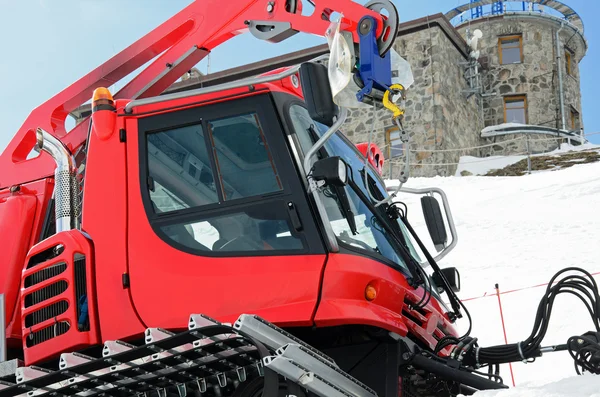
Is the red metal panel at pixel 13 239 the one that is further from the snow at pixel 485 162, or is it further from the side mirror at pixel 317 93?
the snow at pixel 485 162

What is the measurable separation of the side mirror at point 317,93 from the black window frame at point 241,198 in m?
0.37

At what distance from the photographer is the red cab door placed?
15.3 ft

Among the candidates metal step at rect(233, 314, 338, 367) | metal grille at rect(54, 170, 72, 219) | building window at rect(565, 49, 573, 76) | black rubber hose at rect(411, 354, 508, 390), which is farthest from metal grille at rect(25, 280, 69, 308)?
building window at rect(565, 49, 573, 76)

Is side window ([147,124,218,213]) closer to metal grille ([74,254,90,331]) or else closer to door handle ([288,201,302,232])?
door handle ([288,201,302,232])

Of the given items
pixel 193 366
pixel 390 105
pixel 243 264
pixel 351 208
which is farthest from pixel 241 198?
pixel 390 105

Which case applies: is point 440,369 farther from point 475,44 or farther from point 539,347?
point 475,44

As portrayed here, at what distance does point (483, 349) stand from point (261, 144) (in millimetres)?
1936

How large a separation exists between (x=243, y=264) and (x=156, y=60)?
258cm

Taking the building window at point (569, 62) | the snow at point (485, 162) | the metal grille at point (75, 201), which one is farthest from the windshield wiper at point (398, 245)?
the building window at point (569, 62)

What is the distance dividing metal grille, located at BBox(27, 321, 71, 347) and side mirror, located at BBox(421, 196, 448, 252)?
8.62ft

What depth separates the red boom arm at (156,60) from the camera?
6.17m

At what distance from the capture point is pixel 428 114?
938 inches

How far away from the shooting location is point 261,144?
4965 mm

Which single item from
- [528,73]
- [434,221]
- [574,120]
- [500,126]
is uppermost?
[528,73]
